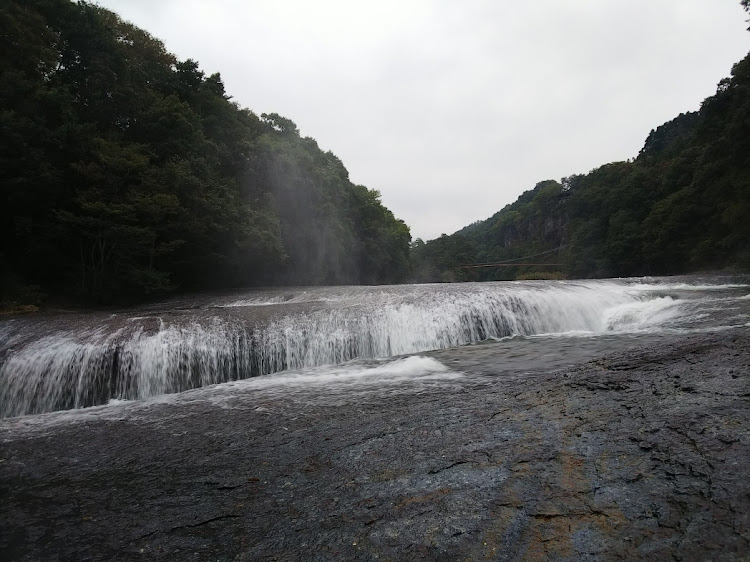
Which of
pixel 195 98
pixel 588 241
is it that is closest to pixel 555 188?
pixel 588 241

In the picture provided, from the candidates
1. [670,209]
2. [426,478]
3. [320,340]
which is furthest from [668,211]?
[426,478]

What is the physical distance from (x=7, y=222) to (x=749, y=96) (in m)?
37.8

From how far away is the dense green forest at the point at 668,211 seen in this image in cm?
2603

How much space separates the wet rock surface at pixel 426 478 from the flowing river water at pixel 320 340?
2082 mm

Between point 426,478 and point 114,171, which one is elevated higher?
point 114,171

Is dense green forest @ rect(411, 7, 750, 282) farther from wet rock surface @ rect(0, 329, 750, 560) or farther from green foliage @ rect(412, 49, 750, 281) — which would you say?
wet rock surface @ rect(0, 329, 750, 560)

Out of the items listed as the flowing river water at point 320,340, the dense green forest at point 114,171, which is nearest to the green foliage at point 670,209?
the flowing river water at point 320,340

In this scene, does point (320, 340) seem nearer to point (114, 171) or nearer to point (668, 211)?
point (114, 171)

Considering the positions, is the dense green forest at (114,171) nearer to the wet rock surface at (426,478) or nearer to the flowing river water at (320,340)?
the flowing river water at (320,340)

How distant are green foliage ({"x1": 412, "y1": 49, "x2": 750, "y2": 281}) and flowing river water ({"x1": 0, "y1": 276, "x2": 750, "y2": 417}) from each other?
63.0ft

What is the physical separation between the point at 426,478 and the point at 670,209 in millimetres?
45259

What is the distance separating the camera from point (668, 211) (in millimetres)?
38906

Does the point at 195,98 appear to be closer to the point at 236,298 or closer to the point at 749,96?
the point at 236,298

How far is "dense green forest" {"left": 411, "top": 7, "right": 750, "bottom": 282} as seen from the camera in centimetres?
2603
